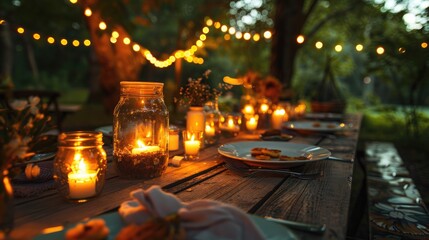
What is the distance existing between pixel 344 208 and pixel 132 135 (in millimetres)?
795

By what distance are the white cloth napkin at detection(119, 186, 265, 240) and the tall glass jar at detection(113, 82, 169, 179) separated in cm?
45

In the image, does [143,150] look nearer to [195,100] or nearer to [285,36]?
[195,100]

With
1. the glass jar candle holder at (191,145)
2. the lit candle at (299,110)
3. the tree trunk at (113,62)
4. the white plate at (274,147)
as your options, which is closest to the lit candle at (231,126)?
the white plate at (274,147)

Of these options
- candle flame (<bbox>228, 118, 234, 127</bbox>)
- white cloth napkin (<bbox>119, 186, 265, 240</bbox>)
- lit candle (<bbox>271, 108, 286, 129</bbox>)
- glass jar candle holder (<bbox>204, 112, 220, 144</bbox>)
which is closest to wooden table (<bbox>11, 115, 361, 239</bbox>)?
white cloth napkin (<bbox>119, 186, 265, 240</bbox>)

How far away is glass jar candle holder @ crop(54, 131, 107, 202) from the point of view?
0.96m

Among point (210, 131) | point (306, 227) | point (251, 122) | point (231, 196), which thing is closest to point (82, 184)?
point (231, 196)

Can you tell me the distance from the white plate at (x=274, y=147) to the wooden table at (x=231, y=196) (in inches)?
2.3

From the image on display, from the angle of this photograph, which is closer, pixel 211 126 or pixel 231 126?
pixel 211 126

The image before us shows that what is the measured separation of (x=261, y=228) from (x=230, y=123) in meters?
1.50

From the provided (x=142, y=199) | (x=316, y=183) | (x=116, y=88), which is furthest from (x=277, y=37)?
(x=142, y=199)

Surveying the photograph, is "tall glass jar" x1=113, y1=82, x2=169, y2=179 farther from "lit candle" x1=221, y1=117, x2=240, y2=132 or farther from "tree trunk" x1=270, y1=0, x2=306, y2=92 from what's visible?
"tree trunk" x1=270, y1=0, x2=306, y2=92

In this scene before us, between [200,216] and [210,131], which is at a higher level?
A: [210,131]

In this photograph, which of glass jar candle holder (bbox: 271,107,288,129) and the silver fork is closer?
the silver fork

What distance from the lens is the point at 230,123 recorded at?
223 cm
